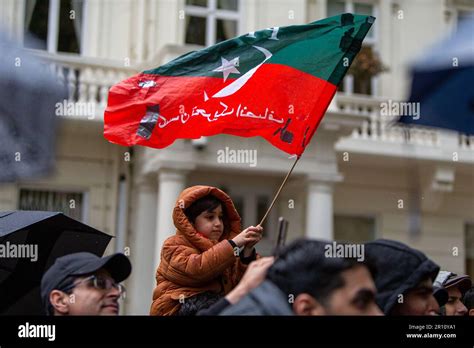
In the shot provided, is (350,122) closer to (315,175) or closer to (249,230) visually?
(315,175)

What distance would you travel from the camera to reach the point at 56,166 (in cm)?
1219

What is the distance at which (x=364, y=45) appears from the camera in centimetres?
1388

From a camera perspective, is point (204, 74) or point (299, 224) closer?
point (204, 74)

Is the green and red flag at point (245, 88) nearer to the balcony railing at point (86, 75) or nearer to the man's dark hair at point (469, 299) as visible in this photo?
the man's dark hair at point (469, 299)

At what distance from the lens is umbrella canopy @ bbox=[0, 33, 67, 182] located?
1123 cm

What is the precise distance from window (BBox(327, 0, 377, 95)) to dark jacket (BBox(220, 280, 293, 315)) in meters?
11.2

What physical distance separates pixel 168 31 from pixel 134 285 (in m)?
3.39

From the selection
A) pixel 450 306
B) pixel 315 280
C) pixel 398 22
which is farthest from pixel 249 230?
pixel 398 22

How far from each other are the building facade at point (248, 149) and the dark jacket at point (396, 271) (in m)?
8.46


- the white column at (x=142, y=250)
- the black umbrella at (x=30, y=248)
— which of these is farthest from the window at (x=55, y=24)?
the black umbrella at (x=30, y=248)

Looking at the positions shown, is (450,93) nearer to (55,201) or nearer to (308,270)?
(308,270)

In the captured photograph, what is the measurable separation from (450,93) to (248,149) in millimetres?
7487

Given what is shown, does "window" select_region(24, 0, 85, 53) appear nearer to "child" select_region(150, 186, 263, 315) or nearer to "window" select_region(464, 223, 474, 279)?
"window" select_region(464, 223, 474, 279)

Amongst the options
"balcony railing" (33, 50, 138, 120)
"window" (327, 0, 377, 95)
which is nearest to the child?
"balcony railing" (33, 50, 138, 120)
